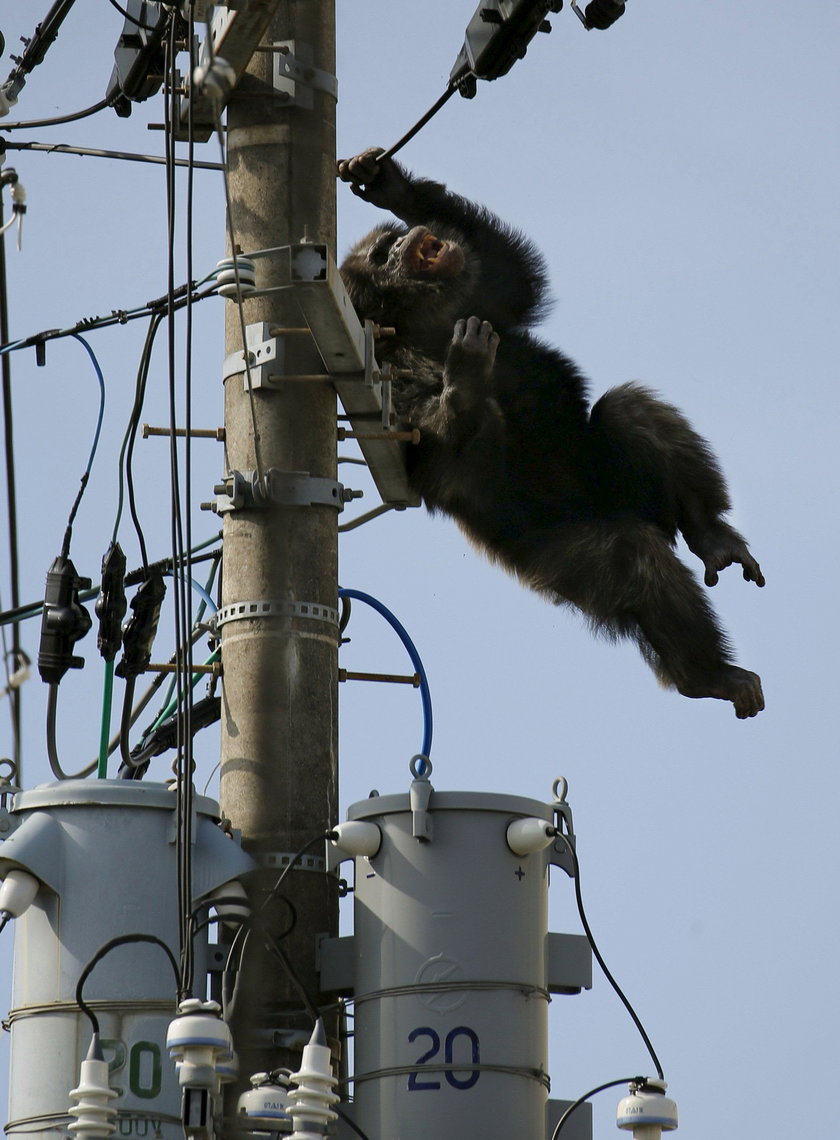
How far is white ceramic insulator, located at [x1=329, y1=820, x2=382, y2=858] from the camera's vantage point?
18.6ft

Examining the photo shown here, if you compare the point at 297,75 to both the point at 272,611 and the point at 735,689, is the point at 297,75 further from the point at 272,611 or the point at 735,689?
the point at 735,689

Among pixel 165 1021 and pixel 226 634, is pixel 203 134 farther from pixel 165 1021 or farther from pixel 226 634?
pixel 165 1021

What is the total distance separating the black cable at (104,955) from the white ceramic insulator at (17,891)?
0.25 meters

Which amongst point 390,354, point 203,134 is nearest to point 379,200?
point 390,354

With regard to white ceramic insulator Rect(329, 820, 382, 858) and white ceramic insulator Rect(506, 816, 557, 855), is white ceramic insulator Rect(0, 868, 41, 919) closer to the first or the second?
white ceramic insulator Rect(329, 820, 382, 858)

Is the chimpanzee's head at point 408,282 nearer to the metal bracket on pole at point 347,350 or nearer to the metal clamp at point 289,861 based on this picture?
the metal bracket on pole at point 347,350

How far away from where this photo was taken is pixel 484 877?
5562 mm

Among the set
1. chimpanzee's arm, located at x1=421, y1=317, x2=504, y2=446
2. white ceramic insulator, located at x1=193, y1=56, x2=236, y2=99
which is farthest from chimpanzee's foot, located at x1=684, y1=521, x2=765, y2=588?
white ceramic insulator, located at x1=193, y1=56, x2=236, y2=99

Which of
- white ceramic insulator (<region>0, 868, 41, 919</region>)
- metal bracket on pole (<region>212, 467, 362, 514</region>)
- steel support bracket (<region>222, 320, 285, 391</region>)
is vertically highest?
steel support bracket (<region>222, 320, 285, 391</region>)

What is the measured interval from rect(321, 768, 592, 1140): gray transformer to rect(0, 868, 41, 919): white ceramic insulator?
850mm

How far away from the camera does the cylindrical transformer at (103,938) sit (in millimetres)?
5387

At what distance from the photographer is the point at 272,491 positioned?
6270mm

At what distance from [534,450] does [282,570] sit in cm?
195

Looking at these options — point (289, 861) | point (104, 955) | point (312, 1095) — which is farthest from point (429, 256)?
point (312, 1095)
